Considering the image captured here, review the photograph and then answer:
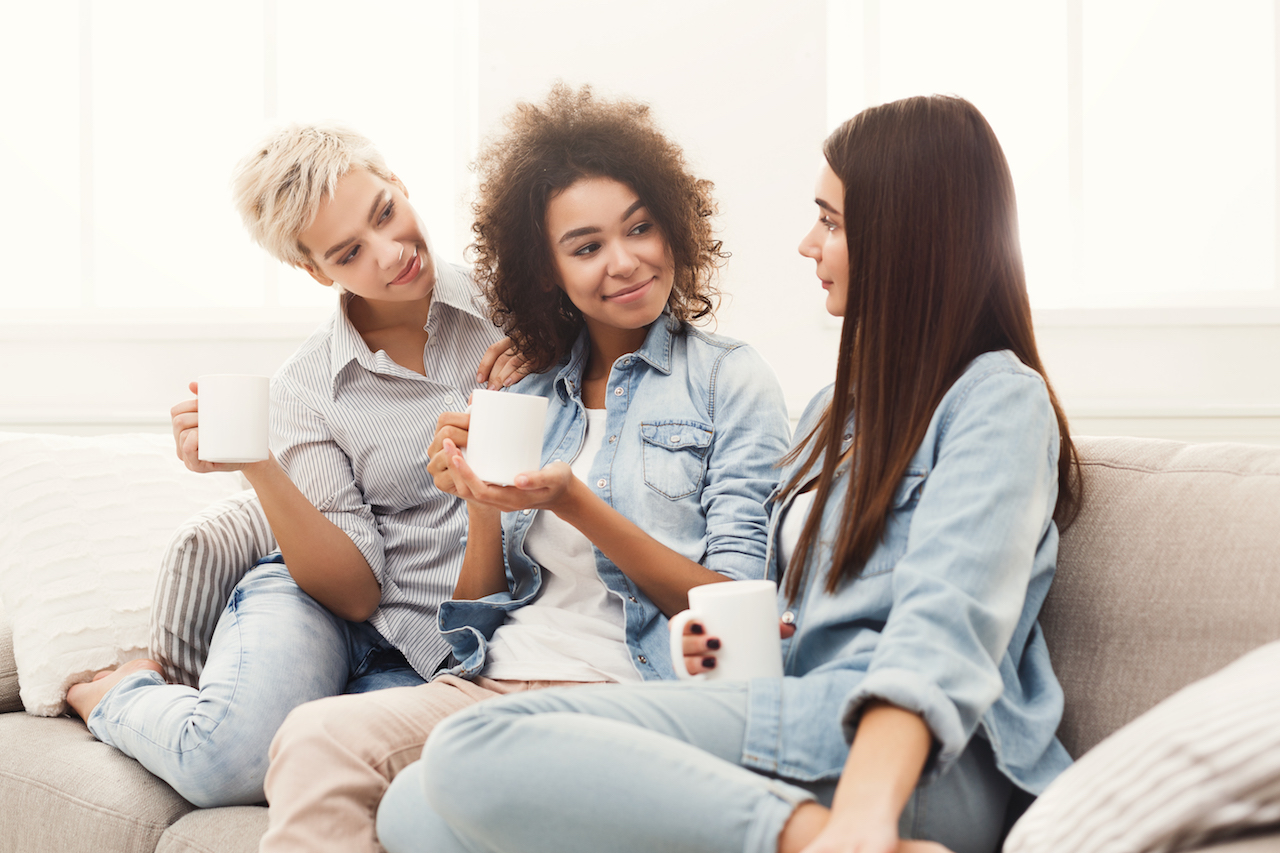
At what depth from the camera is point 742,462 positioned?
4.19 ft

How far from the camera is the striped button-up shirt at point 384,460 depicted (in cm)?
149

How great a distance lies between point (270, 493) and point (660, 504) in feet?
1.97

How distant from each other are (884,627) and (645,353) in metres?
0.64

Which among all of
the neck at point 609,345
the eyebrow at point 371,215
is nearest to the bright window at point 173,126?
the eyebrow at point 371,215

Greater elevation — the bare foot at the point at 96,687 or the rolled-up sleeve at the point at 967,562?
the rolled-up sleeve at the point at 967,562

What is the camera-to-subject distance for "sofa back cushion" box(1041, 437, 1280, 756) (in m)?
0.89

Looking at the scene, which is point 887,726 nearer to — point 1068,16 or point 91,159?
point 1068,16

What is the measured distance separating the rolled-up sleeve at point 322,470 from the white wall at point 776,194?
51.3 inches

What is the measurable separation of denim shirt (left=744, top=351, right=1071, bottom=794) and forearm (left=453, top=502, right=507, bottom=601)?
547mm

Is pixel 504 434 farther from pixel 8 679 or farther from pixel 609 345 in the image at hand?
pixel 8 679

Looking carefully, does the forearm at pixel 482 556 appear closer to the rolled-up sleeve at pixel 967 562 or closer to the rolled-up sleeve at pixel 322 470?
the rolled-up sleeve at pixel 322 470

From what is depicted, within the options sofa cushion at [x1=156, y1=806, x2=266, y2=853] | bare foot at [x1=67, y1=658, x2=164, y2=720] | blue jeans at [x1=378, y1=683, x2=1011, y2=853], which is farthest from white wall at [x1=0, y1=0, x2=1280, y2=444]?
blue jeans at [x1=378, y1=683, x2=1011, y2=853]

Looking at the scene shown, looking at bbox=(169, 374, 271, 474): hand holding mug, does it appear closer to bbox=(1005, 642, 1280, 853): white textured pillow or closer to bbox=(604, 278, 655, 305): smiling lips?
bbox=(604, 278, 655, 305): smiling lips

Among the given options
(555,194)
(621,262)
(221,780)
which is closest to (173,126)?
(555,194)
